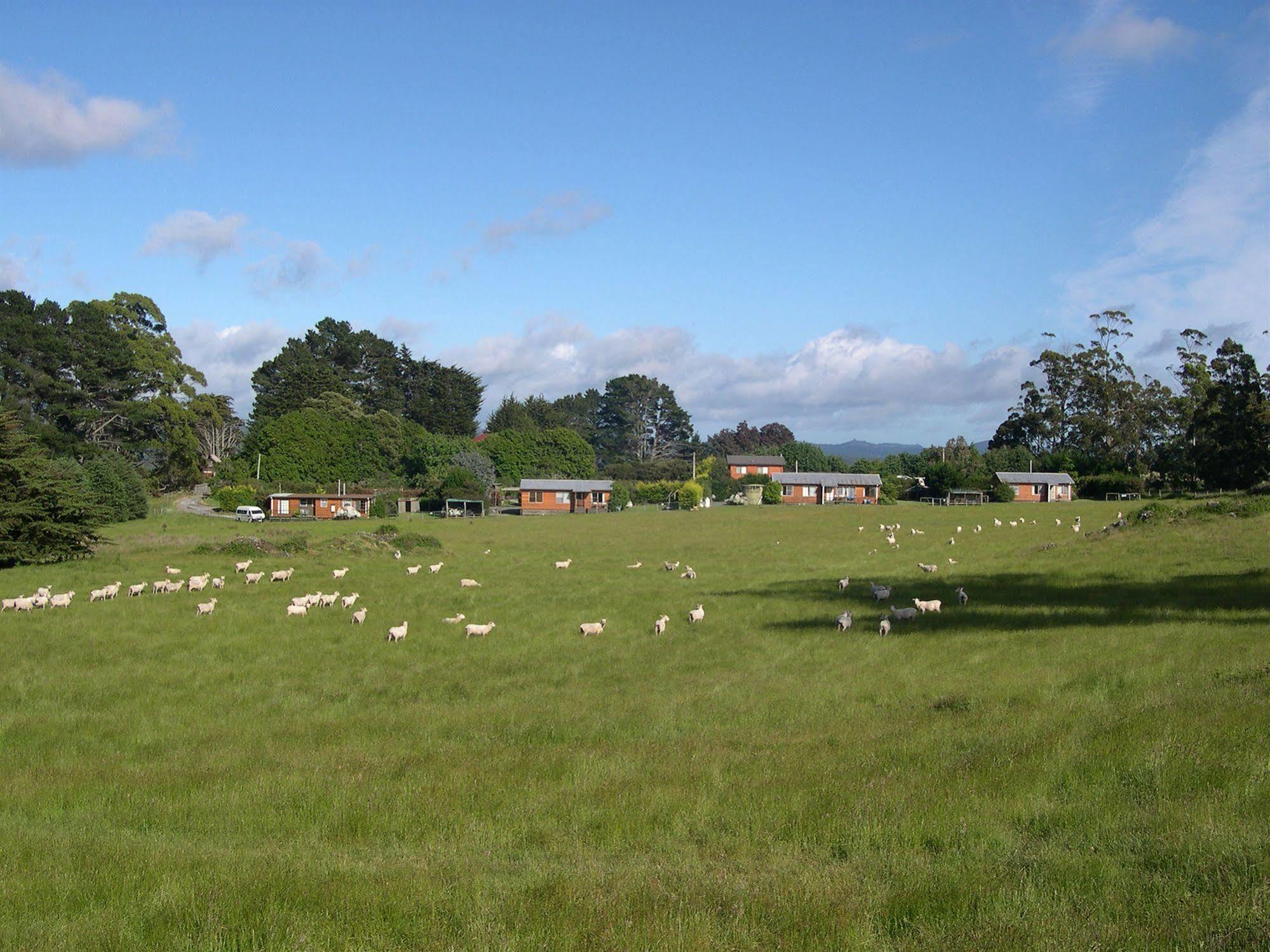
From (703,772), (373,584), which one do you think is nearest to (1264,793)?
(703,772)

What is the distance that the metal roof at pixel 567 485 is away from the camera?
4456 inches

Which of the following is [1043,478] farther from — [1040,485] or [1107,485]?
[1107,485]

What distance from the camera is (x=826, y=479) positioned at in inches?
4993

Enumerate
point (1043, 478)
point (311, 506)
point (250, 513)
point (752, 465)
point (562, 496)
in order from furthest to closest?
1. point (752, 465)
2. point (1043, 478)
3. point (562, 496)
4. point (311, 506)
5. point (250, 513)

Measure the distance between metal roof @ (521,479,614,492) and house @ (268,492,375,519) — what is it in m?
20.8

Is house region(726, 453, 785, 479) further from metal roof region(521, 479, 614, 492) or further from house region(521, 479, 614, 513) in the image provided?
house region(521, 479, 614, 513)

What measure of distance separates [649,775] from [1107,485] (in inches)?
4533

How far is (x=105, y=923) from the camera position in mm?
6801

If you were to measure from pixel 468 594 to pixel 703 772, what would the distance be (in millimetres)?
21988

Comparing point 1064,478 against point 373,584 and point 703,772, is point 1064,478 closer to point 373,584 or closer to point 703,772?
point 373,584

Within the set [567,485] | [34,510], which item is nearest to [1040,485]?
[567,485]

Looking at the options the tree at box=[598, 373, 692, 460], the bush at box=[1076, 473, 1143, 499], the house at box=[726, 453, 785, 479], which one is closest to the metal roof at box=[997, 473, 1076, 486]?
the bush at box=[1076, 473, 1143, 499]

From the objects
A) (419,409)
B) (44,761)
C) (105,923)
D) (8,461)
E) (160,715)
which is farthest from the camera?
(419,409)

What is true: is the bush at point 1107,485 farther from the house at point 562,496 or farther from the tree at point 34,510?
the tree at point 34,510
